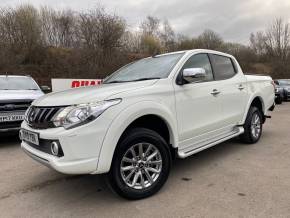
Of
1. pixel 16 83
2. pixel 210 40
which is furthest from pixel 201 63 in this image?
pixel 210 40

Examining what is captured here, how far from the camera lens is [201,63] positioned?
4473 millimetres

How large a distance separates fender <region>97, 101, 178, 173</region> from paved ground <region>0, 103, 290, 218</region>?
1.92ft

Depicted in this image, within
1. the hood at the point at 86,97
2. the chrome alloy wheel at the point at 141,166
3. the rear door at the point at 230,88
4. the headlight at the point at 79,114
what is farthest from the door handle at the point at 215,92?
the headlight at the point at 79,114

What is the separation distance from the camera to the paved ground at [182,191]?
3041 mm

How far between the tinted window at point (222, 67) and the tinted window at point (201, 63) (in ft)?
0.56

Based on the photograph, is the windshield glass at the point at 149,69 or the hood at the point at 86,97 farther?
the windshield glass at the point at 149,69

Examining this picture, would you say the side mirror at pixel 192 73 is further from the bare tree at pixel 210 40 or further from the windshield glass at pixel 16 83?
the bare tree at pixel 210 40

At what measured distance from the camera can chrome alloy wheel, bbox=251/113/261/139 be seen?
5670 mm

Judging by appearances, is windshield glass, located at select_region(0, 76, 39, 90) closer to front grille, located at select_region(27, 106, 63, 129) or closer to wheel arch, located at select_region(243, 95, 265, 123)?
front grille, located at select_region(27, 106, 63, 129)

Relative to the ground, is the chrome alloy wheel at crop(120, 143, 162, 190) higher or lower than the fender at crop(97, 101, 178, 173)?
lower

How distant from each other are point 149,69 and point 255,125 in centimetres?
279

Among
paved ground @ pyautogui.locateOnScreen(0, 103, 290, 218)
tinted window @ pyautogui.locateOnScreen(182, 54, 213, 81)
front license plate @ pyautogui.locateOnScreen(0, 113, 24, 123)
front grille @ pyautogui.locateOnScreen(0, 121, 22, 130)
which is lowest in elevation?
paved ground @ pyautogui.locateOnScreen(0, 103, 290, 218)

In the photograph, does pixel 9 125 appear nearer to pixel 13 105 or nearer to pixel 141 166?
pixel 13 105

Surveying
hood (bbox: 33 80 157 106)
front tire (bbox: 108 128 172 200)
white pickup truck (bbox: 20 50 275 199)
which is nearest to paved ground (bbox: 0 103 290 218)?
front tire (bbox: 108 128 172 200)
